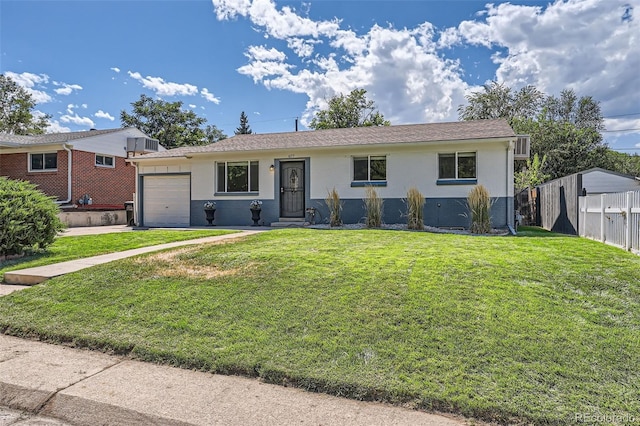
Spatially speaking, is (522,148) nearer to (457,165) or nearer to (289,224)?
(457,165)

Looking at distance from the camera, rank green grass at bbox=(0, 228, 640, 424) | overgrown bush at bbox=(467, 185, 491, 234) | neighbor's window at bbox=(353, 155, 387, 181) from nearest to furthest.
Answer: green grass at bbox=(0, 228, 640, 424) < overgrown bush at bbox=(467, 185, 491, 234) < neighbor's window at bbox=(353, 155, 387, 181)

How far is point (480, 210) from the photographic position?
1102cm

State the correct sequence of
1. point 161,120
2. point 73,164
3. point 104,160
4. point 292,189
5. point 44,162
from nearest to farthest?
point 292,189, point 73,164, point 44,162, point 104,160, point 161,120

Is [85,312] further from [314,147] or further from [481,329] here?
[314,147]

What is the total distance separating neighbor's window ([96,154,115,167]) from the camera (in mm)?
19656

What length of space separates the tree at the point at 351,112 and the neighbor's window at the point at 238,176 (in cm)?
2003

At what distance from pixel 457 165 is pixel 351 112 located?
74.4 feet

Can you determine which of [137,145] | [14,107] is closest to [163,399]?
[137,145]

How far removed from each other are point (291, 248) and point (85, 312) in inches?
127

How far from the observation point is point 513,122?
2973cm

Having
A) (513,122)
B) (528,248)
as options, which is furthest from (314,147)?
(513,122)

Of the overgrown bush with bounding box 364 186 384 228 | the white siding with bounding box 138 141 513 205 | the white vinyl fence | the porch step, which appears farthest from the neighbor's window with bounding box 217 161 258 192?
the white vinyl fence

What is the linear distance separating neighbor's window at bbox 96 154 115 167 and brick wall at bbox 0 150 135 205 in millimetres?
207

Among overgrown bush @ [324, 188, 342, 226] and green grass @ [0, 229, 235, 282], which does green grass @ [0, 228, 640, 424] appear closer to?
green grass @ [0, 229, 235, 282]
